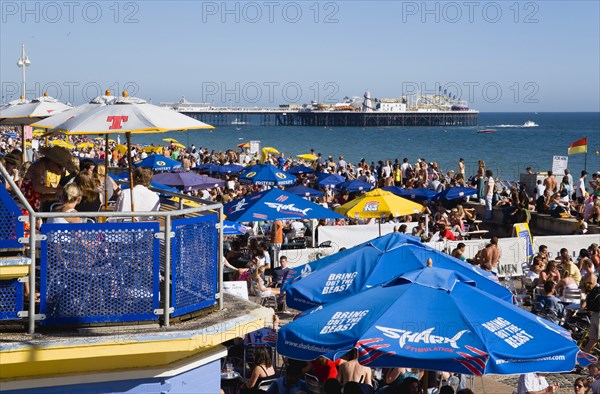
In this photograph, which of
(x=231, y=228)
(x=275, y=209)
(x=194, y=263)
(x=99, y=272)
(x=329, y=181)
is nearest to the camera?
(x=99, y=272)

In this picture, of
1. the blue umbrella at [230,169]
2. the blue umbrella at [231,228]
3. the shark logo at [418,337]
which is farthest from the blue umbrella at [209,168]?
the shark logo at [418,337]

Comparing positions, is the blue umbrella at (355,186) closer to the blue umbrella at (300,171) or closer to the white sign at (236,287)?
the blue umbrella at (300,171)

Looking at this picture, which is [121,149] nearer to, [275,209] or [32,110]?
[275,209]

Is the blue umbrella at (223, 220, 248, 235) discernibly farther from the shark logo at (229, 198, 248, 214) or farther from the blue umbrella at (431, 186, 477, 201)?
the blue umbrella at (431, 186, 477, 201)

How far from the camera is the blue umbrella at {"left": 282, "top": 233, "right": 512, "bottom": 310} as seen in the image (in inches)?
428

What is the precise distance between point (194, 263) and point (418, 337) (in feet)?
8.27

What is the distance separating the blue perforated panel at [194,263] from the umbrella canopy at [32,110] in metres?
3.71

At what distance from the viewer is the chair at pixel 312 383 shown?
918cm

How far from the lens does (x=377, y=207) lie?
58.7 feet

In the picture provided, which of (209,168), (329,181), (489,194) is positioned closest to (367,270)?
(489,194)

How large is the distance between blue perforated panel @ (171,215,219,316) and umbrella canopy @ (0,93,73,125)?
3715mm

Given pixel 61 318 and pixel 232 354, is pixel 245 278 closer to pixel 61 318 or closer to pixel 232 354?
pixel 232 354

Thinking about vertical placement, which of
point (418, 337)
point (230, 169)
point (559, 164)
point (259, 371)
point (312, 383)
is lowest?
point (259, 371)

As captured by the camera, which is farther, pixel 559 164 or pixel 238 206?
pixel 559 164
